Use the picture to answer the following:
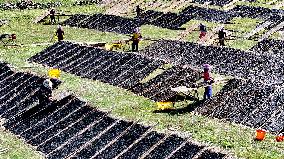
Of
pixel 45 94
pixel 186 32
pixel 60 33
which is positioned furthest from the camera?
pixel 186 32

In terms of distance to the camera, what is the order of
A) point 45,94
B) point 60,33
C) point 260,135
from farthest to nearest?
point 60,33, point 45,94, point 260,135

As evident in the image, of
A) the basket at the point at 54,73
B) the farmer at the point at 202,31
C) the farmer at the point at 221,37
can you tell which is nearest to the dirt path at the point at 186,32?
the farmer at the point at 202,31

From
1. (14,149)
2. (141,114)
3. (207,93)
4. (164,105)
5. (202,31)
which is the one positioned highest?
(207,93)

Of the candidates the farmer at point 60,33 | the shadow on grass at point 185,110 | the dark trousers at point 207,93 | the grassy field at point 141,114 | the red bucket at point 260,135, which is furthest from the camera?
the farmer at point 60,33

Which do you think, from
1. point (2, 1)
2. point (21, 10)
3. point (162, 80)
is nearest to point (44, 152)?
point (162, 80)

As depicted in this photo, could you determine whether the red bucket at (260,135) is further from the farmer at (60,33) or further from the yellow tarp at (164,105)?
the farmer at (60,33)

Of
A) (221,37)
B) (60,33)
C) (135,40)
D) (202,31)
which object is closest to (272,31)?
(221,37)

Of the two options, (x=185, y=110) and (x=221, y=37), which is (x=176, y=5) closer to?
(x=221, y=37)

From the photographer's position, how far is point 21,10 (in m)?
58.4

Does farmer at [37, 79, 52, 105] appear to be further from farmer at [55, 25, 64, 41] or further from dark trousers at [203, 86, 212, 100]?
farmer at [55, 25, 64, 41]

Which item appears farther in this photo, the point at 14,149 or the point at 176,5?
the point at 176,5

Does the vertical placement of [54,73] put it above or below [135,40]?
below

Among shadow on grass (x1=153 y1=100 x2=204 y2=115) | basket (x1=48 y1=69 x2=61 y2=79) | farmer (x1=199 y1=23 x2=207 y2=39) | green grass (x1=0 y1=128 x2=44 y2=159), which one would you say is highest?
farmer (x1=199 y1=23 x2=207 y2=39)

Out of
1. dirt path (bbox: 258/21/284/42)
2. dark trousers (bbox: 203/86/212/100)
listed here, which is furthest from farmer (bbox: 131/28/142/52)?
dark trousers (bbox: 203/86/212/100)
